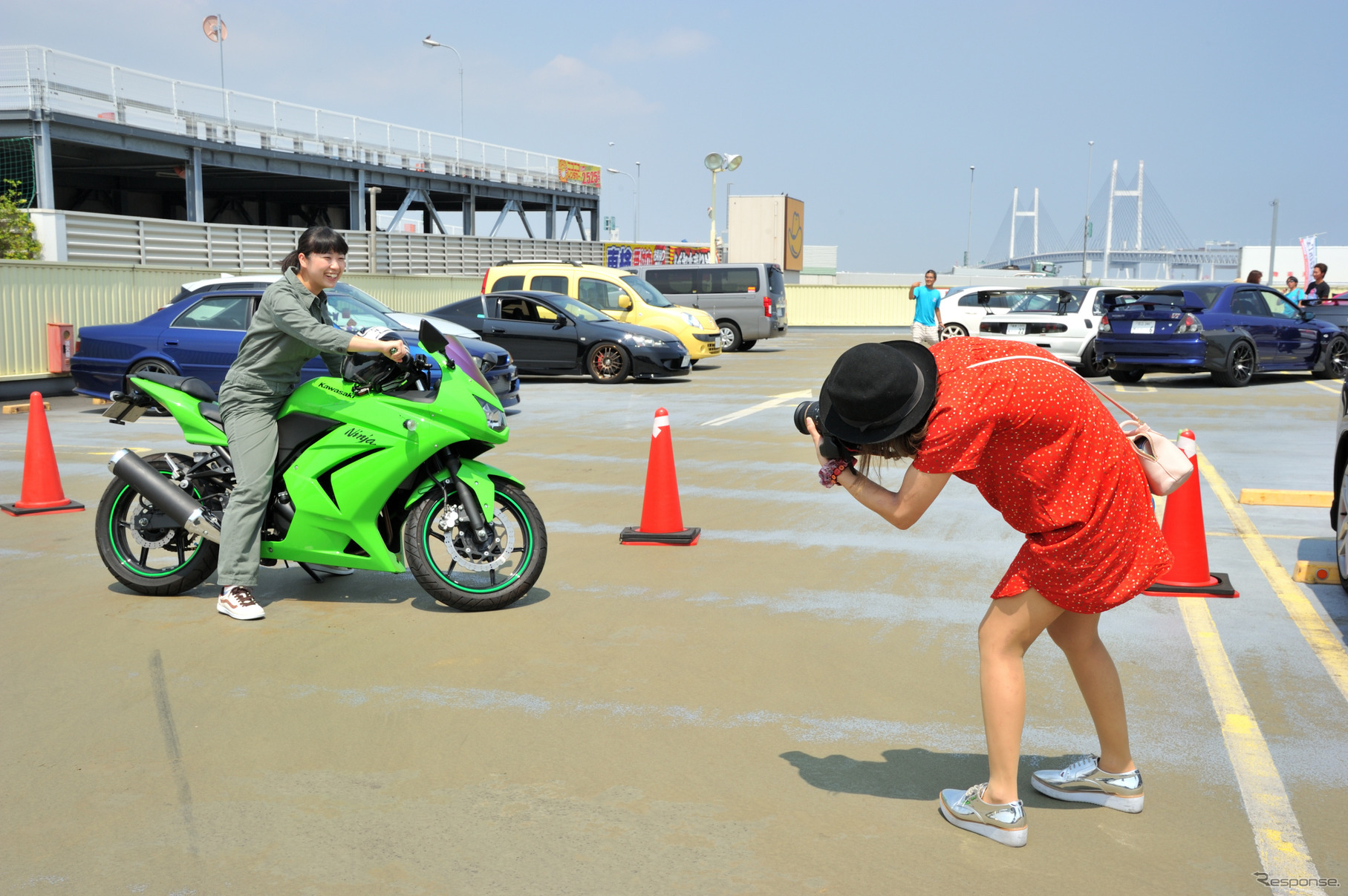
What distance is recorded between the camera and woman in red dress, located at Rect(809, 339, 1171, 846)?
9.77ft

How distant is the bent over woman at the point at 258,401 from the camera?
215 inches

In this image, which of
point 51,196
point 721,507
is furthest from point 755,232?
point 721,507

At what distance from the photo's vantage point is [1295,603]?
5719 millimetres

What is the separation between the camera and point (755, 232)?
47.7 meters

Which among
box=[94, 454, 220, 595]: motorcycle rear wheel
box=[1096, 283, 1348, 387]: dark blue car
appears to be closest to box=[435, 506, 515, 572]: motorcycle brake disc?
box=[94, 454, 220, 595]: motorcycle rear wheel

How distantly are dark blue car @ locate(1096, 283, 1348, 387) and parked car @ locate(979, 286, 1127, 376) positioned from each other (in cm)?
153

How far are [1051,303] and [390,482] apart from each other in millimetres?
17312

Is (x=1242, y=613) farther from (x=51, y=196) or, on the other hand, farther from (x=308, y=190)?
(x=308, y=190)

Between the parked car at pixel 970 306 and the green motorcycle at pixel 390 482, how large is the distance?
61.1ft

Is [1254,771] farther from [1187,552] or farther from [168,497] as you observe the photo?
[168,497]

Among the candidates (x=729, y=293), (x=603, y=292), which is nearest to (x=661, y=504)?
(x=603, y=292)

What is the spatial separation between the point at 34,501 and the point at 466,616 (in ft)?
14.3

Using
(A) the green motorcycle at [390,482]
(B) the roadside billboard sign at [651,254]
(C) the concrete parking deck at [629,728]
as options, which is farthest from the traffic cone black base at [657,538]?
(B) the roadside billboard sign at [651,254]

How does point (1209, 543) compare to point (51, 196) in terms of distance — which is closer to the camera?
point (1209, 543)
